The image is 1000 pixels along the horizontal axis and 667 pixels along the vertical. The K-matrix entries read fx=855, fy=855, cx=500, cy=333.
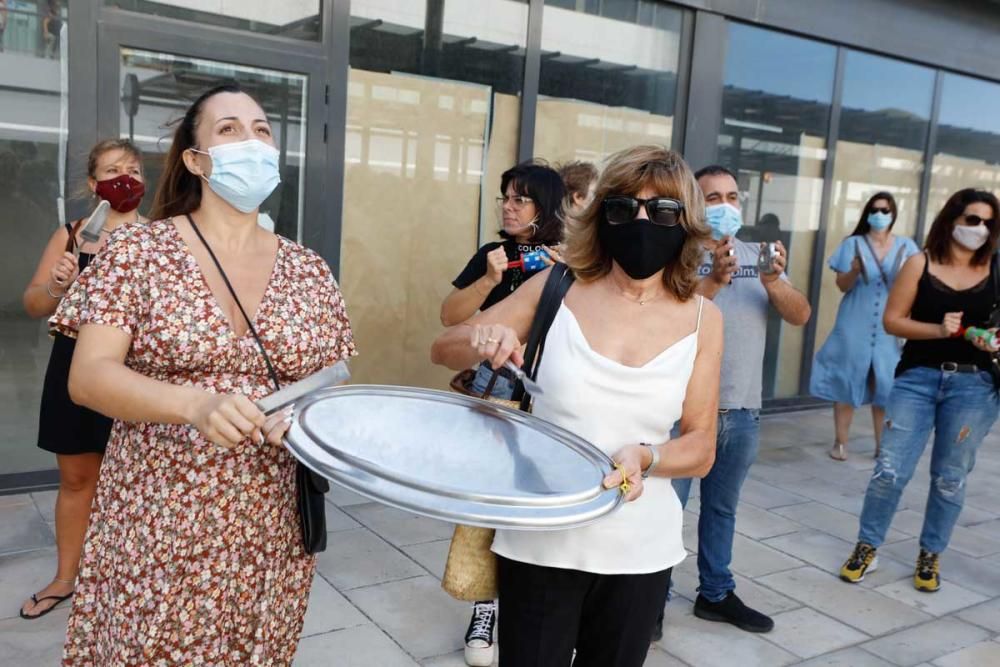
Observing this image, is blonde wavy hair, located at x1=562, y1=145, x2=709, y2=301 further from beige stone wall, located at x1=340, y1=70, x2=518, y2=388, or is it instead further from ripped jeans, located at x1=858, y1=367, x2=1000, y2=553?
beige stone wall, located at x1=340, y1=70, x2=518, y2=388

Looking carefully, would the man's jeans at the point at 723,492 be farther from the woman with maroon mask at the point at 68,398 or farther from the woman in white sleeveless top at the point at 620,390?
the woman with maroon mask at the point at 68,398

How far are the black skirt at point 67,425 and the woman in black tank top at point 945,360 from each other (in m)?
3.69

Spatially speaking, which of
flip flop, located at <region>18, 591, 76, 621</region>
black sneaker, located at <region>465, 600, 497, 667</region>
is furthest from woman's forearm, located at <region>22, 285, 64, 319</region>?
black sneaker, located at <region>465, 600, 497, 667</region>

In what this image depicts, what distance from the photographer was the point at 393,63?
6.12 metres

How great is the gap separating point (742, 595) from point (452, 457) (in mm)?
3076

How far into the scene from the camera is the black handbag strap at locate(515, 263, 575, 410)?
2156mm

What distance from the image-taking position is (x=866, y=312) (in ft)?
22.1

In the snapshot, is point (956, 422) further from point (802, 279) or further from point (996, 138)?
point (996, 138)

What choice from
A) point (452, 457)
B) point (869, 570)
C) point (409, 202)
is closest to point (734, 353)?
point (869, 570)

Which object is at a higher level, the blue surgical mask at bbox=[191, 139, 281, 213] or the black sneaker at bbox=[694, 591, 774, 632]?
the blue surgical mask at bbox=[191, 139, 281, 213]

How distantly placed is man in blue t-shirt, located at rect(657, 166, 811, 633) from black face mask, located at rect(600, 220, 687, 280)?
4.65ft

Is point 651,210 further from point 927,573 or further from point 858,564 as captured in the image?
point 927,573

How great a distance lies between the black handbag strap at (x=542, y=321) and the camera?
7.07 ft

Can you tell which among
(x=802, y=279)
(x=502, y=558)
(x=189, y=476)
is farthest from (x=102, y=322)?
(x=802, y=279)
